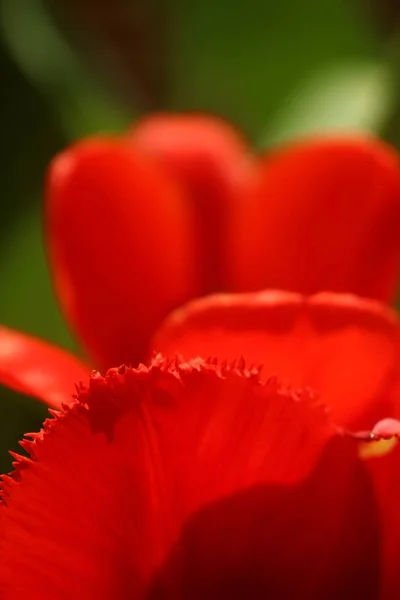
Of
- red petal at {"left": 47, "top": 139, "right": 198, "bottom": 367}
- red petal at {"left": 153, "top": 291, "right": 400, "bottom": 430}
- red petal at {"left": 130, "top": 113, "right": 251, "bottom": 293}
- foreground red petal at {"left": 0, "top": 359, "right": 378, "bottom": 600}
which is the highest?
red petal at {"left": 130, "top": 113, "right": 251, "bottom": 293}

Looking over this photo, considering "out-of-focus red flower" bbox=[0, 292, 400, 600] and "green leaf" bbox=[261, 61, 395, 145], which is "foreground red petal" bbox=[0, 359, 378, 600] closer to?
"out-of-focus red flower" bbox=[0, 292, 400, 600]

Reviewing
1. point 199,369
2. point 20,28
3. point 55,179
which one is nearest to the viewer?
point 199,369

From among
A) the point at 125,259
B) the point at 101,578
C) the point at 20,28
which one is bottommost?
the point at 101,578

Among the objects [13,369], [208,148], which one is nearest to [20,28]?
[208,148]

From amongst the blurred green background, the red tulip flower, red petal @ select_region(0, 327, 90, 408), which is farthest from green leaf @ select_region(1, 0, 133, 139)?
red petal @ select_region(0, 327, 90, 408)

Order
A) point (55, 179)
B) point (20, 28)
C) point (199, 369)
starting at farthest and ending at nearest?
1. point (20, 28)
2. point (55, 179)
3. point (199, 369)

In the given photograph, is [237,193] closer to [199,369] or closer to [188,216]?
[188,216]

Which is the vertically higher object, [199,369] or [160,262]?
[160,262]
